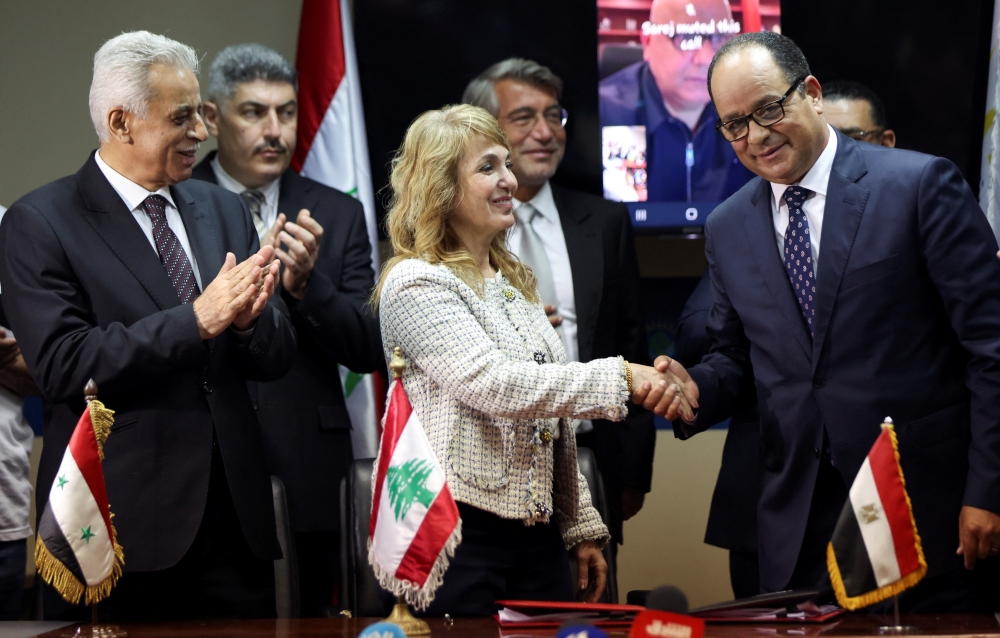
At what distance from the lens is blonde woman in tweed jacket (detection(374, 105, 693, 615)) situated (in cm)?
235

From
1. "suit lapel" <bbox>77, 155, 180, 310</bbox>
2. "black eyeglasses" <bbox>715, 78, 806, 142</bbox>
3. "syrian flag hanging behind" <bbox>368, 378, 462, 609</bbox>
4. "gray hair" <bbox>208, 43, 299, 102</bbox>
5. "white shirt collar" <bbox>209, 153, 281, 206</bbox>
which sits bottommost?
"syrian flag hanging behind" <bbox>368, 378, 462, 609</bbox>

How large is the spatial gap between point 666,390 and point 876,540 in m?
0.73

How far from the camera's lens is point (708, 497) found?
442cm

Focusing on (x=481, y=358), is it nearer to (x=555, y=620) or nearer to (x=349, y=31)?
(x=555, y=620)

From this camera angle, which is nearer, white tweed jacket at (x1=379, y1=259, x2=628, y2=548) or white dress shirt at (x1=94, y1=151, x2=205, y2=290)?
white tweed jacket at (x1=379, y1=259, x2=628, y2=548)

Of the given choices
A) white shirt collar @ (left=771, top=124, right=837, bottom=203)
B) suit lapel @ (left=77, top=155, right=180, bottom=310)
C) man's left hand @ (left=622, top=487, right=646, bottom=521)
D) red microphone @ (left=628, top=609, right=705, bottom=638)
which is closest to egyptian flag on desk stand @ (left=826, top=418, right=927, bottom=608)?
red microphone @ (left=628, top=609, right=705, bottom=638)

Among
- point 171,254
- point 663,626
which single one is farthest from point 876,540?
point 171,254

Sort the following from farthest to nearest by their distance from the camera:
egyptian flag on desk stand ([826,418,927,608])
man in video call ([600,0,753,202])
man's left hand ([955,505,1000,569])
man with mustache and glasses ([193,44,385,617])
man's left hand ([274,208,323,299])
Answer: man in video call ([600,0,753,202]), man with mustache and glasses ([193,44,385,617]), man's left hand ([274,208,323,299]), man's left hand ([955,505,1000,569]), egyptian flag on desk stand ([826,418,927,608])

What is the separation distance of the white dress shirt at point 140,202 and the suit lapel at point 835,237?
4.82ft

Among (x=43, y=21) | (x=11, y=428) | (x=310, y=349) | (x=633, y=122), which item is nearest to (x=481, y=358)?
(x=310, y=349)

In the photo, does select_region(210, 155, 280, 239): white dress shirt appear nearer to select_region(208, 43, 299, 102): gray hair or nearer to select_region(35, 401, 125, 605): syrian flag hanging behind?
select_region(208, 43, 299, 102): gray hair

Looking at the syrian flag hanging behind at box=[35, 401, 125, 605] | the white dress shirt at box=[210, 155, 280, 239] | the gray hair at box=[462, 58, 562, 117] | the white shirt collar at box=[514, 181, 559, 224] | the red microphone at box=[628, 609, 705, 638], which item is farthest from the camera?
the gray hair at box=[462, 58, 562, 117]

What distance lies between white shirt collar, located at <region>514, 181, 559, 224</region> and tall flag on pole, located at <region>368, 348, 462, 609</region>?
1860 millimetres

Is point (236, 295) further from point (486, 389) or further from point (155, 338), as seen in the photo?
point (486, 389)
